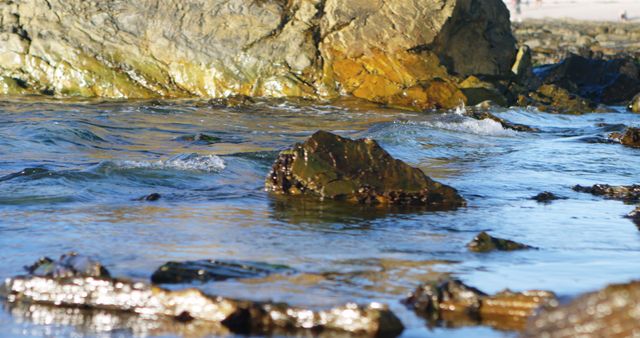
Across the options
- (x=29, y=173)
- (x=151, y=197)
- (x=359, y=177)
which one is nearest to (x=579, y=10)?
(x=29, y=173)

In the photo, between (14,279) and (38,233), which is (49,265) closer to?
(14,279)

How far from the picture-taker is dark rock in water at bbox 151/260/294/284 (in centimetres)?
473

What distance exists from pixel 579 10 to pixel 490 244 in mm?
48018

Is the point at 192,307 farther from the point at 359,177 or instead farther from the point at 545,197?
the point at 545,197

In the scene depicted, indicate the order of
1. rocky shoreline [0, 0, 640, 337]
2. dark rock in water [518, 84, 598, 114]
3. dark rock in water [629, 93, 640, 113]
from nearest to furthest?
1. rocky shoreline [0, 0, 640, 337]
2. dark rock in water [518, 84, 598, 114]
3. dark rock in water [629, 93, 640, 113]

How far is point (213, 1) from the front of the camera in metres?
16.2

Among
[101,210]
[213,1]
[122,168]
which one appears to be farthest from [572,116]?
[101,210]

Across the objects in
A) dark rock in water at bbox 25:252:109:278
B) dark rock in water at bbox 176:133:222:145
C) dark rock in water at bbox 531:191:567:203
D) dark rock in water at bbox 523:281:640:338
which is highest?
dark rock in water at bbox 523:281:640:338

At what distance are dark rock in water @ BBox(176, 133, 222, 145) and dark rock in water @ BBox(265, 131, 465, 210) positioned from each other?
4.11m

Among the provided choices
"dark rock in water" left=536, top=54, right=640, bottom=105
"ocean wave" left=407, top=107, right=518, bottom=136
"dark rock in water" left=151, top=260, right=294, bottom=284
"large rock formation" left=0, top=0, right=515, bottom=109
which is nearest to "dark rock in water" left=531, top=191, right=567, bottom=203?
"dark rock in water" left=151, top=260, right=294, bottom=284

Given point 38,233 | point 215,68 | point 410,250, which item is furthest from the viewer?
point 215,68

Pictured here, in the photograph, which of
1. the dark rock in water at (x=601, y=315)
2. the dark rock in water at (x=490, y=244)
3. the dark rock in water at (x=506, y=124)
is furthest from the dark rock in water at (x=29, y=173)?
the dark rock in water at (x=506, y=124)

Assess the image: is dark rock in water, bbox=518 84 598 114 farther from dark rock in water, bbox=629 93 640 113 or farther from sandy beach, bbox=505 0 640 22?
sandy beach, bbox=505 0 640 22

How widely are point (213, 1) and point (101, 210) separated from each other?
969cm
